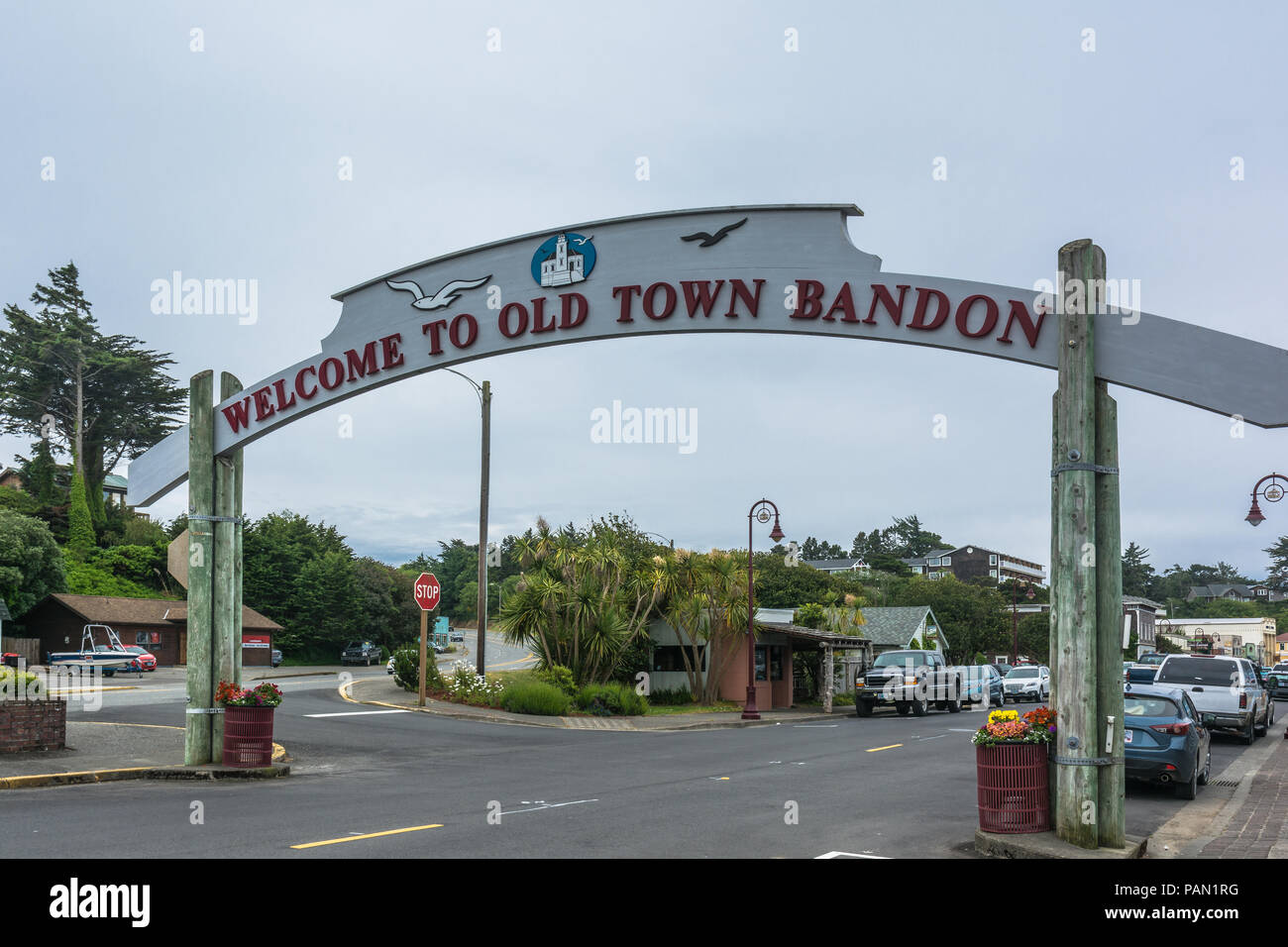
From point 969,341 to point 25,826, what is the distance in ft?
33.6

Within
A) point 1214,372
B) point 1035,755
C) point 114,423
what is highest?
point 114,423

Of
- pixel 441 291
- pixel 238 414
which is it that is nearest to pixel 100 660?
pixel 238 414

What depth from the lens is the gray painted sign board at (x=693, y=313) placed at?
9859mm

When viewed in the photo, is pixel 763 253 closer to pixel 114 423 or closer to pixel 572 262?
pixel 572 262

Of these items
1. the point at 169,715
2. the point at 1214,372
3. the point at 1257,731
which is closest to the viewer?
the point at 1214,372

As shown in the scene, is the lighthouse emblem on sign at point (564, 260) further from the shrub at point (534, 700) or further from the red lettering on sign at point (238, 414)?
the shrub at point (534, 700)

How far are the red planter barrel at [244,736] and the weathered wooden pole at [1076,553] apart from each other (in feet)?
34.2

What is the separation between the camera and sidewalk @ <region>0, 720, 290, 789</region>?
14.2 m

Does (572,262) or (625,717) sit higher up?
(572,262)

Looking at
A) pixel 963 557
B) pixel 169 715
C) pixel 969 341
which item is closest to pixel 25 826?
pixel 969 341

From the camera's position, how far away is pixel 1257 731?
26.9 meters

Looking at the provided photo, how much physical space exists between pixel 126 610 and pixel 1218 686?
4981cm

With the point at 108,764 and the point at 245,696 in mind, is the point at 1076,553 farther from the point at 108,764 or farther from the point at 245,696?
the point at 108,764

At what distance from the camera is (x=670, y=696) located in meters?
38.5
